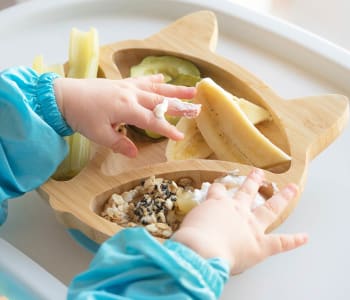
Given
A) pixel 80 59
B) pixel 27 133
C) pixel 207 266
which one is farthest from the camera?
pixel 80 59

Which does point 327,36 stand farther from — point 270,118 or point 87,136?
point 87,136

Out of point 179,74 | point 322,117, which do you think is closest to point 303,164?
point 322,117

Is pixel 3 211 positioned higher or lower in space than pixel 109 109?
lower

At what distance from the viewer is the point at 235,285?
2.44 feet

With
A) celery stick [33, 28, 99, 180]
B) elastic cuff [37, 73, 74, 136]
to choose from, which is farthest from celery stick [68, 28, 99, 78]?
elastic cuff [37, 73, 74, 136]

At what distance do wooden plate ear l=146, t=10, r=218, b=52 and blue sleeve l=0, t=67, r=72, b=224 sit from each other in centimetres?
22

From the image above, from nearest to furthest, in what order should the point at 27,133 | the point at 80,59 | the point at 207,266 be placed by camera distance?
the point at 207,266
the point at 27,133
the point at 80,59

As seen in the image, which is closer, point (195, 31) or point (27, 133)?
point (27, 133)

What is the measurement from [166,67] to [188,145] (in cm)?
13

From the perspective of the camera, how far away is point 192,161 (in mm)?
797

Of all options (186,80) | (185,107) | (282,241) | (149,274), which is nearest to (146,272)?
(149,274)

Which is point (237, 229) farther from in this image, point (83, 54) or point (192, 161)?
point (83, 54)

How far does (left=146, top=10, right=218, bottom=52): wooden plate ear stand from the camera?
95 cm

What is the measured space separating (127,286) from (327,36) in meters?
0.79
